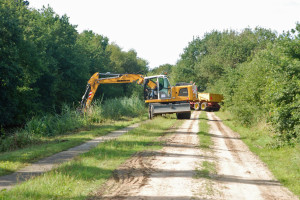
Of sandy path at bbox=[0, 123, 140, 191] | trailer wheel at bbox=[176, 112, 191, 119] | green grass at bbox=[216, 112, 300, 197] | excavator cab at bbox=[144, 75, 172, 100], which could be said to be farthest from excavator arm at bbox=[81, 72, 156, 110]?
sandy path at bbox=[0, 123, 140, 191]

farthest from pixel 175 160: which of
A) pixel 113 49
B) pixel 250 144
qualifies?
pixel 113 49

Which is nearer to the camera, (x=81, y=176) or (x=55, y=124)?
(x=81, y=176)

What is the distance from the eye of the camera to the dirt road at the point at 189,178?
6.95 metres

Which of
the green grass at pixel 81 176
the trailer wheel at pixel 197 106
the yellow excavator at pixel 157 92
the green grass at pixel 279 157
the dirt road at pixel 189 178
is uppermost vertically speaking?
the yellow excavator at pixel 157 92

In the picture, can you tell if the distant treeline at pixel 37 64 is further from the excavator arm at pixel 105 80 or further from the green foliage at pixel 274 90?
the green foliage at pixel 274 90

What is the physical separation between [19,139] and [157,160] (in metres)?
8.20

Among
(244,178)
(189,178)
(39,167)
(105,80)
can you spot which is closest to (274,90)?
(244,178)

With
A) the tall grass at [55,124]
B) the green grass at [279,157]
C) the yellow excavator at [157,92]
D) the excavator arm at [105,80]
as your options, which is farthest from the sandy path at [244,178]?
the excavator arm at [105,80]

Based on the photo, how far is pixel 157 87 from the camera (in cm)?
2523

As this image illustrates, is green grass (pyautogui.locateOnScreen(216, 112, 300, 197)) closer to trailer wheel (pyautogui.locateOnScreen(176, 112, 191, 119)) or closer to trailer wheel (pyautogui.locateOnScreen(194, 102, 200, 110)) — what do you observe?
trailer wheel (pyautogui.locateOnScreen(176, 112, 191, 119))

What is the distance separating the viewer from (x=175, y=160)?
1055 centimetres

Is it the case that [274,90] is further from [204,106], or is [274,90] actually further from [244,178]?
[204,106]

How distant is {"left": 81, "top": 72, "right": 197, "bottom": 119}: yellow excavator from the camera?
945 inches

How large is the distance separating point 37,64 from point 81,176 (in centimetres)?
1790
